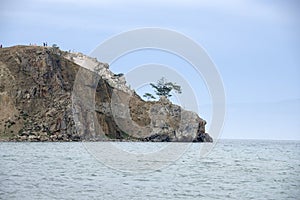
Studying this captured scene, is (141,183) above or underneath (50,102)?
underneath

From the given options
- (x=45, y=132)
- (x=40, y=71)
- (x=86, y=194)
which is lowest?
(x=86, y=194)

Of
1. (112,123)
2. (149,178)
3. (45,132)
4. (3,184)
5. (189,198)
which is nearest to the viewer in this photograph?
(189,198)

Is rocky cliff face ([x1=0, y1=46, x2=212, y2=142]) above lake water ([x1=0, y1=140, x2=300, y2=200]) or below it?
above

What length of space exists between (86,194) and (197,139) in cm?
16604

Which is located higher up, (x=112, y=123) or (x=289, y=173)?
(x=112, y=123)

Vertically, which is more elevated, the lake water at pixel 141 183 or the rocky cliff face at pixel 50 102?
the rocky cliff face at pixel 50 102

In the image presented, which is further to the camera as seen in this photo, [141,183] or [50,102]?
[50,102]

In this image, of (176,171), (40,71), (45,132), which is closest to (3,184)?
(176,171)

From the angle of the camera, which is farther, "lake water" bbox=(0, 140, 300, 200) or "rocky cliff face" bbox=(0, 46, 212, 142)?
"rocky cliff face" bbox=(0, 46, 212, 142)

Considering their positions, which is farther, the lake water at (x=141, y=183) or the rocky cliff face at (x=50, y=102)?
the rocky cliff face at (x=50, y=102)

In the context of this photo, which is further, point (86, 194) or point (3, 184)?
point (3, 184)

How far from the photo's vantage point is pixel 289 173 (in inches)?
2137

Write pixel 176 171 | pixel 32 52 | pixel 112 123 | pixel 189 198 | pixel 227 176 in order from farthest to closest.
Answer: pixel 112 123, pixel 32 52, pixel 176 171, pixel 227 176, pixel 189 198

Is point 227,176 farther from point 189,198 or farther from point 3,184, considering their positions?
point 3,184
